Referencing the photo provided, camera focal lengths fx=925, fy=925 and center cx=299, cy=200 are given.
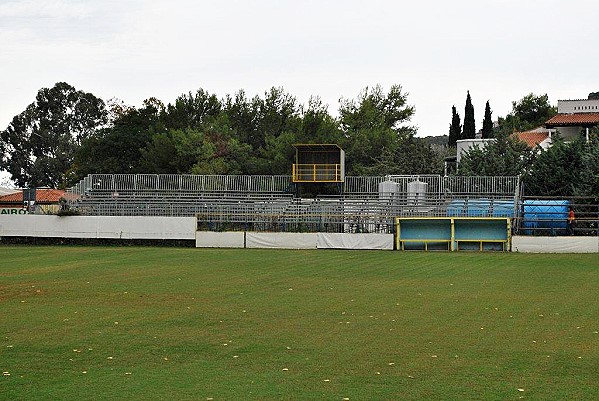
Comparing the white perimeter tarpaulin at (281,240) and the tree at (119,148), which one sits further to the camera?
the tree at (119,148)

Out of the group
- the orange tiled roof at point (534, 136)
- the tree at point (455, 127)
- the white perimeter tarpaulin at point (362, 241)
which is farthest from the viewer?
the tree at point (455, 127)

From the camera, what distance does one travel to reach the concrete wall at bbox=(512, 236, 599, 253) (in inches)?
1721

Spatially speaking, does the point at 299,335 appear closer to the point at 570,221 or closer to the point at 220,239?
the point at 220,239

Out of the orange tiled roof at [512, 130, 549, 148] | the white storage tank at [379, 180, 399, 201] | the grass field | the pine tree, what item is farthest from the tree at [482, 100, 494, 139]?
the grass field

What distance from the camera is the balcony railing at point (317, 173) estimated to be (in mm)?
62866

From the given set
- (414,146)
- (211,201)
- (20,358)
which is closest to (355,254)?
(211,201)

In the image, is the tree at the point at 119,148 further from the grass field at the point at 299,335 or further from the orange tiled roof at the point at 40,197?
the grass field at the point at 299,335

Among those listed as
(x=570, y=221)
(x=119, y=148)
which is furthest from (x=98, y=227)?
(x=119, y=148)

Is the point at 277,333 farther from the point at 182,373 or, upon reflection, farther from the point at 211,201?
the point at 211,201

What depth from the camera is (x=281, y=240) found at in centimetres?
4800

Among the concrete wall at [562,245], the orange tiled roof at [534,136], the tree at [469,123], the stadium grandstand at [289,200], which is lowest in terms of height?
the concrete wall at [562,245]

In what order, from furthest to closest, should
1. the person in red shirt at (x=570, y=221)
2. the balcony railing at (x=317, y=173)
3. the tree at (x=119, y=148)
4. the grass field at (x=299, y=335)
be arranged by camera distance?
the tree at (x=119, y=148) → the balcony railing at (x=317, y=173) → the person in red shirt at (x=570, y=221) → the grass field at (x=299, y=335)

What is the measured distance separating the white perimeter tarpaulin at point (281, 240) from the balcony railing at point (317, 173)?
14.3 m

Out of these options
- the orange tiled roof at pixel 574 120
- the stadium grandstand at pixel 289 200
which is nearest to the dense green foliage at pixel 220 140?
the orange tiled roof at pixel 574 120
